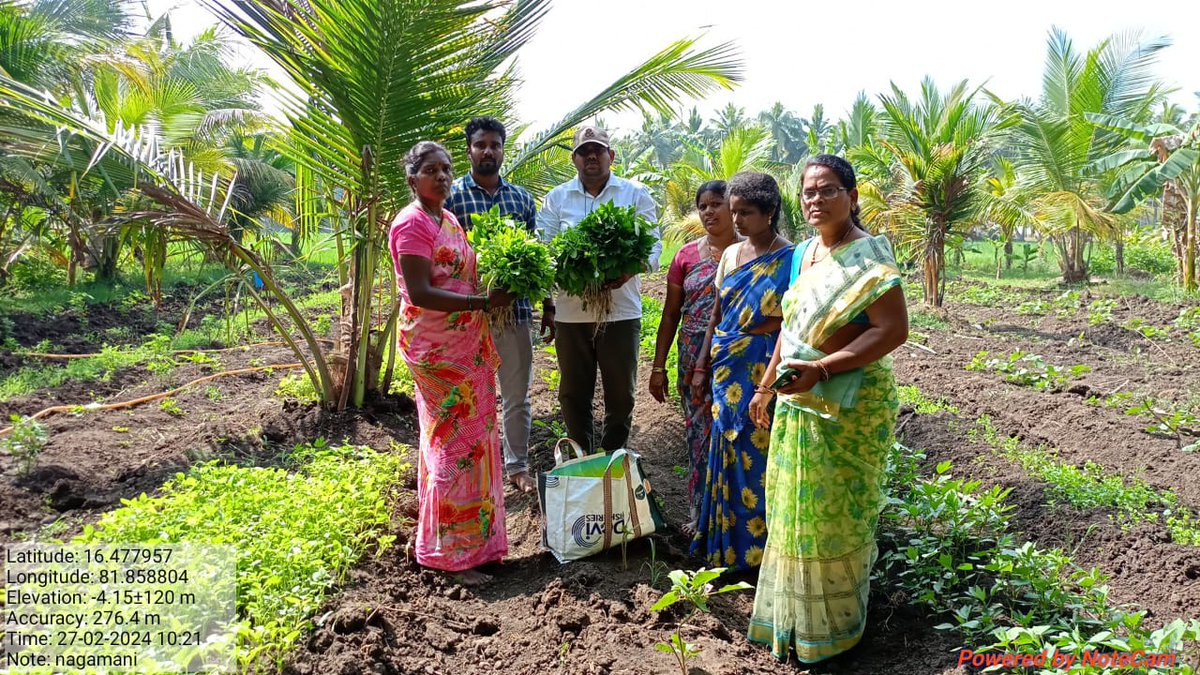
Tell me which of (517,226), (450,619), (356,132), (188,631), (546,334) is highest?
(356,132)

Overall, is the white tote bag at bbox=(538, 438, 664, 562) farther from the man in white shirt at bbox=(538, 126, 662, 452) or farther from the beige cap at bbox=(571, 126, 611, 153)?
the beige cap at bbox=(571, 126, 611, 153)

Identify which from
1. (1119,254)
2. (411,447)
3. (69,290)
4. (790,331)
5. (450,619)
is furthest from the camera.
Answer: (1119,254)

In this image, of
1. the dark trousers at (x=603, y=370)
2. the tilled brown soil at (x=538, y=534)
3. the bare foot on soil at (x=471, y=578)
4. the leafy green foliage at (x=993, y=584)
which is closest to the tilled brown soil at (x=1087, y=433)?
the tilled brown soil at (x=538, y=534)

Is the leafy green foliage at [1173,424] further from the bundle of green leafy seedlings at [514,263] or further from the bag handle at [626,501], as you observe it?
the bundle of green leafy seedlings at [514,263]

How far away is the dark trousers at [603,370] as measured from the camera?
4.29 metres

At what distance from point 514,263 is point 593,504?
116 cm

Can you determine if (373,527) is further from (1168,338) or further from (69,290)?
(69,290)

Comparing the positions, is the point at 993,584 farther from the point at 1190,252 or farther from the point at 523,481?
the point at 1190,252

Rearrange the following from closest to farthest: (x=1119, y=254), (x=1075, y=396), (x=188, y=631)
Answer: (x=188, y=631)
(x=1075, y=396)
(x=1119, y=254)

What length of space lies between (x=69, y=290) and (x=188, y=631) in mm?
12723

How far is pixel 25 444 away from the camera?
4500mm

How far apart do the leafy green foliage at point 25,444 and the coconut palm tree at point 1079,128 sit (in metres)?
15.5

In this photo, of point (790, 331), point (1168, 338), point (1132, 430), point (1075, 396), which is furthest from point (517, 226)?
point (1168, 338)

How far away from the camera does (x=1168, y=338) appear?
924 cm
